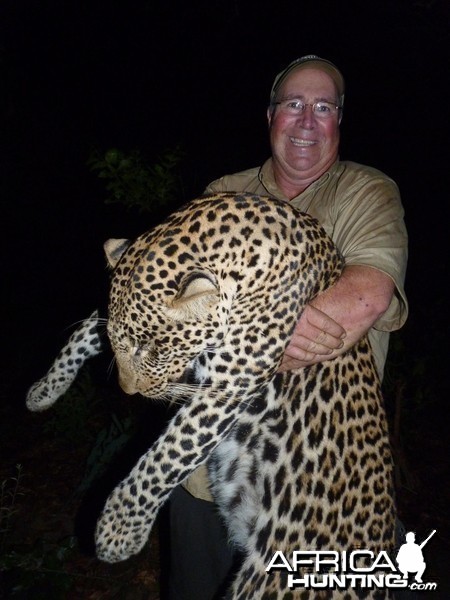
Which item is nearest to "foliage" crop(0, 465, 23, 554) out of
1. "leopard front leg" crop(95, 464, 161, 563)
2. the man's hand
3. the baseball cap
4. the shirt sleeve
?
"leopard front leg" crop(95, 464, 161, 563)

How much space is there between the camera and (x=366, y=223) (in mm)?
2391

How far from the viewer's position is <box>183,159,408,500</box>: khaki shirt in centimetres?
229

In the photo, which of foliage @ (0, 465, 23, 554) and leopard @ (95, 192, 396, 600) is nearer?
leopard @ (95, 192, 396, 600)

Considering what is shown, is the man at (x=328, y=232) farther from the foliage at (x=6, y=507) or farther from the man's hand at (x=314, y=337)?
the foliage at (x=6, y=507)

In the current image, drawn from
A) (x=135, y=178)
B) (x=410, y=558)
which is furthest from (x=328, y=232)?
(x=135, y=178)

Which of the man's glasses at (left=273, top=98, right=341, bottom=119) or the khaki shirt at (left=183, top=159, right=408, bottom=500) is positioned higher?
the man's glasses at (left=273, top=98, right=341, bottom=119)

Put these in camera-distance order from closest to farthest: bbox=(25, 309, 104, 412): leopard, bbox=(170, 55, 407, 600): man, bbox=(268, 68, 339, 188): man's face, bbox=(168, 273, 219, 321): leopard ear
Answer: bbox=(168, 273, 219, 321): leopard ear → bbox=(170, 55, 407, 600): man → bbox=(25, 309, 104, 412): leopard → bbox=(268, 68, 339, 188): man's face

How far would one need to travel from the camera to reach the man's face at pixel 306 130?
282 centimetres

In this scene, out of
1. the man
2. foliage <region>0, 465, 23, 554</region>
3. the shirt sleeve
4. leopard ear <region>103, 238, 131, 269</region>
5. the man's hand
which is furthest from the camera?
foliage <region>0, 465, 23, 554</region>

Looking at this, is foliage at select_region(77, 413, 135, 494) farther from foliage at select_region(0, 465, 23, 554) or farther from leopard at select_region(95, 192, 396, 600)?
leopard at select_region(95, 192, 396, 600)

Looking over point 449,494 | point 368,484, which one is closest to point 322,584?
point 368,484

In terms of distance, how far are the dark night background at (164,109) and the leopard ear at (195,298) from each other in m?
5.60

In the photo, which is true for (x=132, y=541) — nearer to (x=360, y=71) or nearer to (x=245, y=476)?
(x=245, y=476)

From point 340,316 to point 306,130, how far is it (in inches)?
48.2
